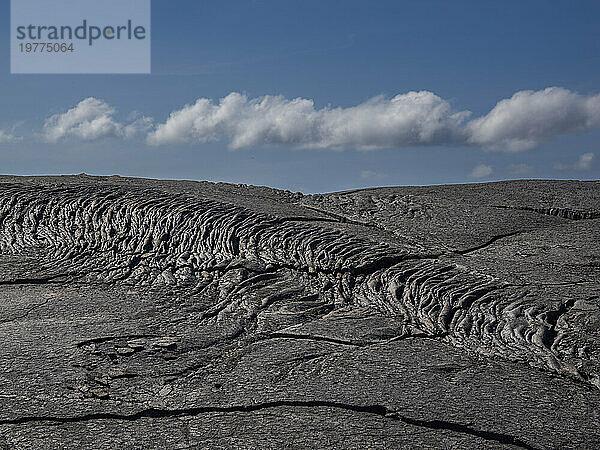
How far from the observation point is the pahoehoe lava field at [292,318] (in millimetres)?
2023

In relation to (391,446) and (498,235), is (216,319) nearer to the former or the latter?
(391,446)

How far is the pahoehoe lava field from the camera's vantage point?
2.02m

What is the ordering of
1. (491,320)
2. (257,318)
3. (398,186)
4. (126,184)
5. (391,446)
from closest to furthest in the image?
(391,446) < (491,320) < (257,318) < (126,184) < (398,186)

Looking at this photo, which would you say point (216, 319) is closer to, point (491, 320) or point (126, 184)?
point (491, 320)

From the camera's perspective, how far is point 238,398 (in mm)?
2160

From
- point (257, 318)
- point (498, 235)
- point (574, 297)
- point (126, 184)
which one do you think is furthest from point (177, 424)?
point (126, 184)

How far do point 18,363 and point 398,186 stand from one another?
2.95m

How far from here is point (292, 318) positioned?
2824 millimetres

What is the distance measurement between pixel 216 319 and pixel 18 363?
784 millimetres

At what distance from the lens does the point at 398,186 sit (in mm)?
4742

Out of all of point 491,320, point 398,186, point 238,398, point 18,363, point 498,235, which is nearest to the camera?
point 238,398

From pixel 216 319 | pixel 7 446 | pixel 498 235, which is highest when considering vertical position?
pixel 498 235

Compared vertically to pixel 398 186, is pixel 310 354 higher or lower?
lower

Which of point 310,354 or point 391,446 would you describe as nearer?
point 391,446
